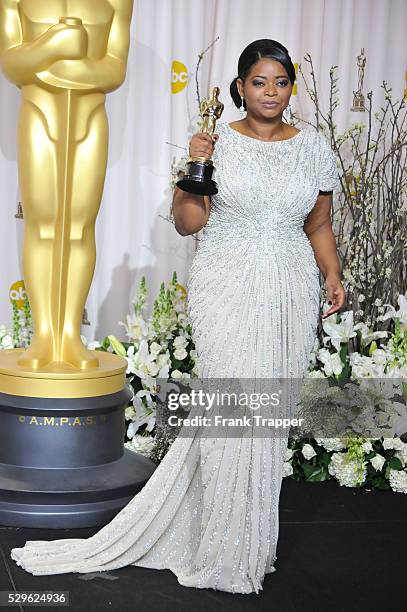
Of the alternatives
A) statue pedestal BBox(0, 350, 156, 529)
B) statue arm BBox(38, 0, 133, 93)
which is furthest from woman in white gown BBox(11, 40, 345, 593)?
statue arm BBox(38, 0, 133, 93)

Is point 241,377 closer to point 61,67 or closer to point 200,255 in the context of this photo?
point 200,255

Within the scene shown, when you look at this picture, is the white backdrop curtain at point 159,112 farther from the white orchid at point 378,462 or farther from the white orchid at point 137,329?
the white orchid at point 378,462

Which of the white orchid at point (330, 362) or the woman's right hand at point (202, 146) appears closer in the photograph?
the woman's right hand at point (202, 146)

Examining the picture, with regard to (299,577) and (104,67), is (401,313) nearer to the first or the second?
(299,577)

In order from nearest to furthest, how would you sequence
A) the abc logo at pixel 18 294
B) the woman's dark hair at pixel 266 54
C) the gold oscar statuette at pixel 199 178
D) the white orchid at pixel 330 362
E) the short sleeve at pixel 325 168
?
the gold oscar statuette at pixel 199 178 < the woman's dark hair at pixel 266 54 < the short sleeve at pixel 325 168 < the white orchid at pixel 330 362 < the abc logo at pixel 18 294

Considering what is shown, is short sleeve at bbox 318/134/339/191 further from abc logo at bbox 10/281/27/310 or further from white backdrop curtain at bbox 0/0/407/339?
abc logo at bbox 10/281/27/310

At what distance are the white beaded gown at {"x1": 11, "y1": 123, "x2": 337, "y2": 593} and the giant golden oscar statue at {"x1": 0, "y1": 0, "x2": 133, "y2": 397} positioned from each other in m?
0.66

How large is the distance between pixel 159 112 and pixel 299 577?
2.37 m

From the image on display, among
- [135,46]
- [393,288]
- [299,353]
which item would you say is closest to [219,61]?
[135,46]

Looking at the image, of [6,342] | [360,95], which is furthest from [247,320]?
[360,95]

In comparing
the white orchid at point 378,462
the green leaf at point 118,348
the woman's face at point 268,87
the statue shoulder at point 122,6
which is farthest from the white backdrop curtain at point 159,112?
the woman's face at point 268,87

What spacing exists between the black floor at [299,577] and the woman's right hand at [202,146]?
1219mm

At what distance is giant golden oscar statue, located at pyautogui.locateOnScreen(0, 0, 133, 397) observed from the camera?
3.15m

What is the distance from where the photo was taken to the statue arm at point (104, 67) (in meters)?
3.14
